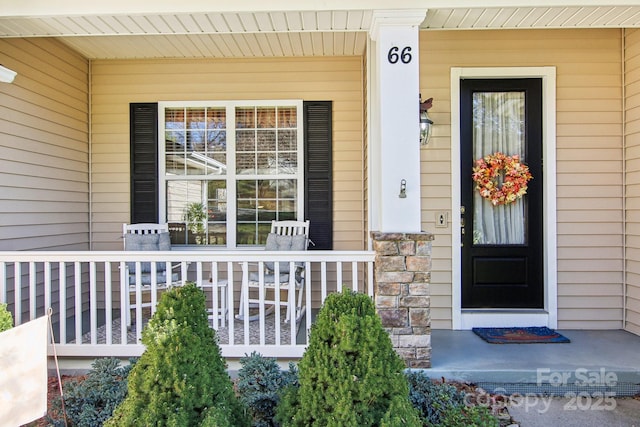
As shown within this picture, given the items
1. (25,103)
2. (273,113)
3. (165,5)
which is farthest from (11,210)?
(273,113)

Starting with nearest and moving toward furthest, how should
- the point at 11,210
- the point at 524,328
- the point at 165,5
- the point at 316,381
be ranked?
the point at 316,381
the point at 165,5
the point at 11,210
the point at 524,328

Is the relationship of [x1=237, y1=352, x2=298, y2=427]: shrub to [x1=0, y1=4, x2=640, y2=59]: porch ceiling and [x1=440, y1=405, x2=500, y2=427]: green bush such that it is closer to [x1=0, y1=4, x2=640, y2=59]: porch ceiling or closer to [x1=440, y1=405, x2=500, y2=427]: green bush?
[x1=440, y1=405, x2=500, y2=427]: green bush

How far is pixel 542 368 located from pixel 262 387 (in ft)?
6.29

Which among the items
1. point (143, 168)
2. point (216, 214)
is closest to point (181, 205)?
point (216, 214)

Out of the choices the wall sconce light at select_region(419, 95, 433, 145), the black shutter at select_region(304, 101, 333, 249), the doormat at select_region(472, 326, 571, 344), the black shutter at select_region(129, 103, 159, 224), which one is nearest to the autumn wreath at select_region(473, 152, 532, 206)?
the wall sconce light at select_region(419, 95, 433, 145)

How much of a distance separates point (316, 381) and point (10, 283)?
3141 millimetres

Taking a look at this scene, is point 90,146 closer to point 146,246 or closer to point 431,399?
point 146,246

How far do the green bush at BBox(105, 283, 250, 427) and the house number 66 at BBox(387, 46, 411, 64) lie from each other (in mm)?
2075

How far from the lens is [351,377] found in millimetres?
1428

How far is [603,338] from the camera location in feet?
11.1

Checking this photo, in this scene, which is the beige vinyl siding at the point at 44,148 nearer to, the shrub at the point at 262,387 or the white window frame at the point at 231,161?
the white window frame at the point at 231,161

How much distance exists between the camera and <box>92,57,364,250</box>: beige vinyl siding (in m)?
4.32

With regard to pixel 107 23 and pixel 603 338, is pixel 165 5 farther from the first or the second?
pixel 603 338

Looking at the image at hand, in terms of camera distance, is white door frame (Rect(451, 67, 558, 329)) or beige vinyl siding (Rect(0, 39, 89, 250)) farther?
white door frame (Rect(451, 67, 558, 329))
